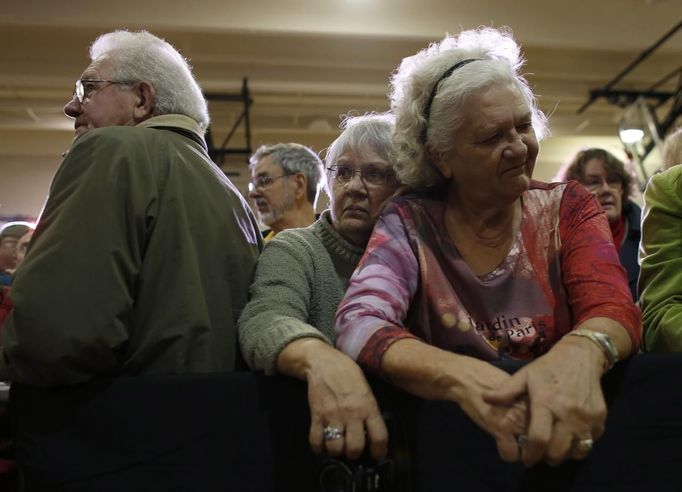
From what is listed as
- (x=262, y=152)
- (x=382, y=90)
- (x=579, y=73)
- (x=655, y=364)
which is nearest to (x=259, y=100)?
(x=382, y=90)

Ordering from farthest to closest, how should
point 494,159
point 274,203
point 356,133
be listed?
point 274,203 < point 356,133 < point 494,159

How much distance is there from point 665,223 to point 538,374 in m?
0.75

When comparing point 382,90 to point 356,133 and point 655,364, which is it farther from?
point 655,364

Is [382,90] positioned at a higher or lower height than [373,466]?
higher

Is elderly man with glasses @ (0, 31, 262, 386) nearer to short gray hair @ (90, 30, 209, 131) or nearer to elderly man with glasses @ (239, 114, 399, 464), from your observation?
elderly man with glasses @ (239, 114, 399, 464)

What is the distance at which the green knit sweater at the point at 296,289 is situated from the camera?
1.17 m

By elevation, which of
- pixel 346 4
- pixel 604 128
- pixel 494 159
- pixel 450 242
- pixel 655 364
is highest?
pixel 346 4

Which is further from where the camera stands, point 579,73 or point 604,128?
point 604,128

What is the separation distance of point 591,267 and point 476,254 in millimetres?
229

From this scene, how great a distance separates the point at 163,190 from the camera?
1335 mm

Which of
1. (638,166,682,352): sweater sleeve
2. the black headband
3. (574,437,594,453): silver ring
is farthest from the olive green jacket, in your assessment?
(638,166,682,352): sweater sleeve

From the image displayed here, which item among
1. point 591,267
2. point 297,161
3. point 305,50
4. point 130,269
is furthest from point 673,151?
point 305,50

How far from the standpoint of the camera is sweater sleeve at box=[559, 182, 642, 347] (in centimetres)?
115

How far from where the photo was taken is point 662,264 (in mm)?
1434
